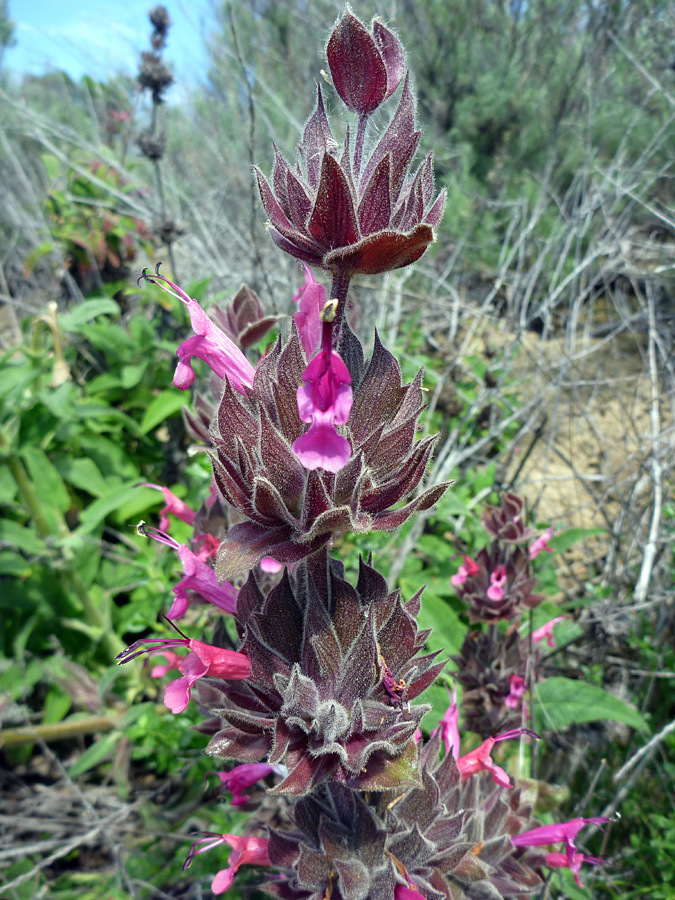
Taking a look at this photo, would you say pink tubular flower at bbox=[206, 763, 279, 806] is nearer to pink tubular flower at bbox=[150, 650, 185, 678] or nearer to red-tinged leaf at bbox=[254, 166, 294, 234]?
pink tubular flower at bbox=[150, 650, 185, 678]

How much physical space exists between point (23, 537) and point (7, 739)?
2.61 ft

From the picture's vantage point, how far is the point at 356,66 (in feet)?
2.91

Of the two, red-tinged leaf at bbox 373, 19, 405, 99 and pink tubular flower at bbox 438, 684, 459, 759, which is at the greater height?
red-tinged leaf at bbox 373, 19, 405, 99

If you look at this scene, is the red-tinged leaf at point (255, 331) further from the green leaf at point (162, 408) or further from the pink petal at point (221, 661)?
the green leaf at point (162, 408)

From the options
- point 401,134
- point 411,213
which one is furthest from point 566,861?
point 401,134

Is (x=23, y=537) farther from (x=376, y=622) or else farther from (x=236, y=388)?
(x=376, y=622)

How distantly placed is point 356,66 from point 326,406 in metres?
0.55

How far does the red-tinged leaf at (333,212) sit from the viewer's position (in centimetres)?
79

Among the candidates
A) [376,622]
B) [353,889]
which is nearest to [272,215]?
[376,622]

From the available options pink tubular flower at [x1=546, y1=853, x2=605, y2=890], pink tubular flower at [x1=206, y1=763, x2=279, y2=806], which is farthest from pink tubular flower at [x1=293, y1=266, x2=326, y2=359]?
pink tubular flower at [x1=546, y1=853, x2=605, y2=890]

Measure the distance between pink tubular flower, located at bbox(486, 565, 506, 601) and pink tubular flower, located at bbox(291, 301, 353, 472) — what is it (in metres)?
1.36

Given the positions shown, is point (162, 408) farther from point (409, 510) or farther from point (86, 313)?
point (409, 510)

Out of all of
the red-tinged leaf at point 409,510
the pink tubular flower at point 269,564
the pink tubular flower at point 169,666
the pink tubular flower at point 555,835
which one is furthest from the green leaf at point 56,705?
the red-tinged leaf at point 409,510

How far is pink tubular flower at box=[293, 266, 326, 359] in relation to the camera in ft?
3.43
